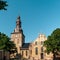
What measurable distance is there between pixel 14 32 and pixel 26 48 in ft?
33.3

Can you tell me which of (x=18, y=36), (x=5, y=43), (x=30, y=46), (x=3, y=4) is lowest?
(x=3, y=4)

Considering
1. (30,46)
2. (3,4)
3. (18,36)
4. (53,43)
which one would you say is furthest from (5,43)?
(3,4)

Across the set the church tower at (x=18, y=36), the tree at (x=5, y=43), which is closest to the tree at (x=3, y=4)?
the tree at (x=5, y=43)

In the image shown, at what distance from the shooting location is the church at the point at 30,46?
89.6 m

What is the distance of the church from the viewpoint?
89562 millimetres

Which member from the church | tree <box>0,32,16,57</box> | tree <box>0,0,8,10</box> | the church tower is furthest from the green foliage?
tree <box>0,0,8,10</box>

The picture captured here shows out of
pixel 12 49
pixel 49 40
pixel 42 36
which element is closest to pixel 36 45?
pixel 42 36

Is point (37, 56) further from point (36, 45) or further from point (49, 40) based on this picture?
point (49, 40)

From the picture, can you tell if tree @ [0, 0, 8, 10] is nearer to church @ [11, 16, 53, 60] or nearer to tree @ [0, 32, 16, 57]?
tree @ [0, 32, 16, 57]

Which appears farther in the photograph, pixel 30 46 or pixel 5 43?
pixel 30 46

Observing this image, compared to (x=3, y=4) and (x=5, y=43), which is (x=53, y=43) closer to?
(x=5, y=43)

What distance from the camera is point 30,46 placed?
93500 mm

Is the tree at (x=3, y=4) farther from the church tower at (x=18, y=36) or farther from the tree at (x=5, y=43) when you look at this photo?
the church tower at (x=18, y=36)

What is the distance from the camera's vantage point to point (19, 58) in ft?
301
